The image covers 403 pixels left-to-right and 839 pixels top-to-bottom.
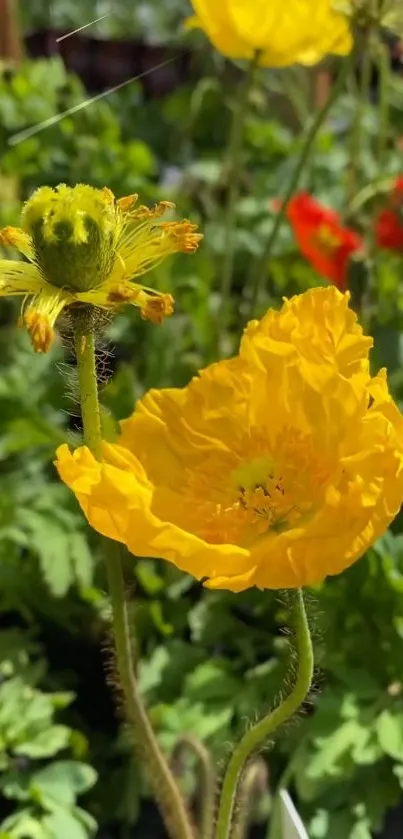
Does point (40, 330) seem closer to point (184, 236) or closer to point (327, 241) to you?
point (184, 236)

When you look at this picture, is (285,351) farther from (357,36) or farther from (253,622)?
(357,36)

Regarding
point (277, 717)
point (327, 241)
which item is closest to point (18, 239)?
point (277, 717)

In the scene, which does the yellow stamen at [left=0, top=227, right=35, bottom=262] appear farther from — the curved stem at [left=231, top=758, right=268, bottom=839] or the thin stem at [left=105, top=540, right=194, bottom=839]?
the curved stem at [left=231, top=758, right=268, bottom=839]

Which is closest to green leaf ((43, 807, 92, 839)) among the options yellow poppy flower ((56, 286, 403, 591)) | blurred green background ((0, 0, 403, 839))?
blurred green background ((0, 0, 403, 839))

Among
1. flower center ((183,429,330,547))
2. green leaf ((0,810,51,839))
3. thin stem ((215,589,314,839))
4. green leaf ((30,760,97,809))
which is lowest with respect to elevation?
green leaf ((30,760,97,809))

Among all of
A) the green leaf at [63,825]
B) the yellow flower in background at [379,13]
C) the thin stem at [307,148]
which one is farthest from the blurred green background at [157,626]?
the yellow flower in background at [379,13]

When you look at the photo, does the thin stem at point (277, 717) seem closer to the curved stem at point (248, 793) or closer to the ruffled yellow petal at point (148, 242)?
the curved stem at point (248, 793)

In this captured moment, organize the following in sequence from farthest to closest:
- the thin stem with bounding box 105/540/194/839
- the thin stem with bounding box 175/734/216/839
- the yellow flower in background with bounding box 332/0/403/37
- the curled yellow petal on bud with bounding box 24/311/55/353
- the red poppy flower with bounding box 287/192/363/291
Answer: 1. the red poppy flower with bounding box 287/192/363/291
2. the yellow flower in background with bounding box 332/0/403/37
3. the thin stem with bounding box 175/734/216/839
4. the thin stem with bounding box 105/540/194/839
5. the curled yellow petal on bud with bounding box 24/311/55/353
